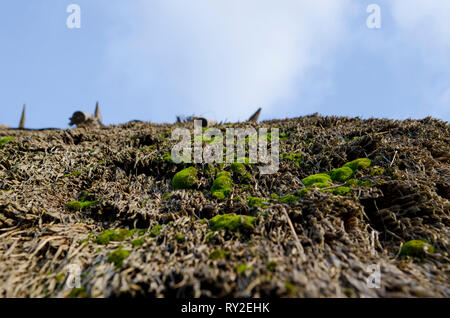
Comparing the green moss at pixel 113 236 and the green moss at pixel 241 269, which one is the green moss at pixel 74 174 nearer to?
the green moss at pixel 113 236

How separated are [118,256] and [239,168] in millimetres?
3159

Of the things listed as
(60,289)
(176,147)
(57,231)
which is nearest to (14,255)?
(57,231)

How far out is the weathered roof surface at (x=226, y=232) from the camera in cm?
254

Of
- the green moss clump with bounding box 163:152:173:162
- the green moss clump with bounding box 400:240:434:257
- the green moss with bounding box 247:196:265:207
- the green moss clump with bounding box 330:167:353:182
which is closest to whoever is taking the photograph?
the green moss clump with bounding box 400:240:434:257

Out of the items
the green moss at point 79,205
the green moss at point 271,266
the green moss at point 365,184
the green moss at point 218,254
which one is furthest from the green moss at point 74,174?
the green moss at point 365,184

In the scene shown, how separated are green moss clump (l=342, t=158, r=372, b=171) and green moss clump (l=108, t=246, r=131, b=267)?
15.4ft

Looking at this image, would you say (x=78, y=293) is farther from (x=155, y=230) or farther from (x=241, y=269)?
(x=241, y=269)

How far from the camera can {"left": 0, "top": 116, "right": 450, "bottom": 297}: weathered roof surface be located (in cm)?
254

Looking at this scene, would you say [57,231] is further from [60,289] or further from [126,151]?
[126,151]

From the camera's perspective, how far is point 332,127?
7.92 metres

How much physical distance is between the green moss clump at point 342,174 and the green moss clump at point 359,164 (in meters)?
0.17

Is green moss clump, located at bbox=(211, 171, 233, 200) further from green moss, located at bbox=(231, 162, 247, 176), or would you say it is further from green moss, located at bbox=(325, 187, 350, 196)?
green moss, located at bbox=(325, 187, 350, 196)

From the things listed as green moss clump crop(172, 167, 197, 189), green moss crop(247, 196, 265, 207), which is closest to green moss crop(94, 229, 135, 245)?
green moss clump crop(172, 167, 197, 189)

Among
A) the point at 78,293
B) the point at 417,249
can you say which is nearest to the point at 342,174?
the point at 417,249
